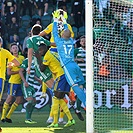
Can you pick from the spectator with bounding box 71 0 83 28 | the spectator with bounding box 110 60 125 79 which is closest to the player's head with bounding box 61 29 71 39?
the spectator with bounding box 110 60 125 79

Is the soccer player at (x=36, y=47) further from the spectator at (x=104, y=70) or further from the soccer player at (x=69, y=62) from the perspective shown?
the spectator at (x=104, y=70)

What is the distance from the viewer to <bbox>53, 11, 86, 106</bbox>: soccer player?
7.82 m

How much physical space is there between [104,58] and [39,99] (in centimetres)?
313

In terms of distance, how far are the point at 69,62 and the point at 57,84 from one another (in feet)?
2.12

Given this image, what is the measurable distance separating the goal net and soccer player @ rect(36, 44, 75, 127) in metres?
0.58

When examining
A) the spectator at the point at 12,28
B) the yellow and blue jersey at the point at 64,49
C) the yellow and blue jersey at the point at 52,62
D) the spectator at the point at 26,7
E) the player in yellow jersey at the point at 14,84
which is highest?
the spectator at the point at 26,7

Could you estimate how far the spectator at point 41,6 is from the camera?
1353 centimetres

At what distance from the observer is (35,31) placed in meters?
8.82

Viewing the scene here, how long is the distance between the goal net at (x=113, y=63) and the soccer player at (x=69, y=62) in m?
0.29

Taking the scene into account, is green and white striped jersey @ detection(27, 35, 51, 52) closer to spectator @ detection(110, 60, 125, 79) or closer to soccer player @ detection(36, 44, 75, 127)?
soccer player @ detection(36, 44, 75, 127)

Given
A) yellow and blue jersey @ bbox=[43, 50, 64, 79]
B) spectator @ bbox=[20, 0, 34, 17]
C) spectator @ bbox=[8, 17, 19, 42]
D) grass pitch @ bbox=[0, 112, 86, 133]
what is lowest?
grass pitch @ bbox=[0, 112, 86, 133]

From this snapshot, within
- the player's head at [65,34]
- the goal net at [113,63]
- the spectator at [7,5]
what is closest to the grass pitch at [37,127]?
the goal net at [113,63]

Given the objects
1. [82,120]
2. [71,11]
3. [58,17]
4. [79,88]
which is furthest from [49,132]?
[71,11]

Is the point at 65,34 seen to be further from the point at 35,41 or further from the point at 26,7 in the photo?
the point at 26,7
